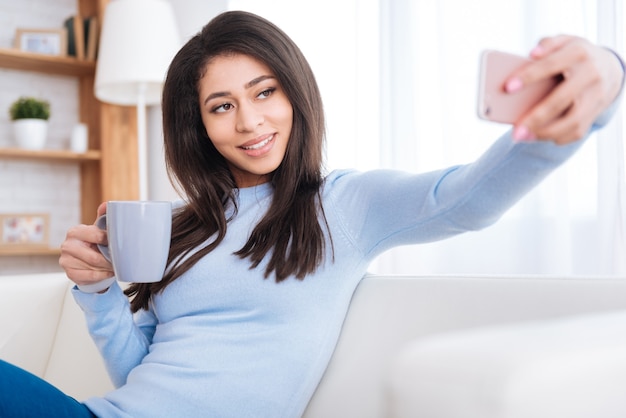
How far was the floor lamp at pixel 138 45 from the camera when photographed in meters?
3.24

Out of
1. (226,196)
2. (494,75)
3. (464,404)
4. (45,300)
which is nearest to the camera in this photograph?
(464,404)

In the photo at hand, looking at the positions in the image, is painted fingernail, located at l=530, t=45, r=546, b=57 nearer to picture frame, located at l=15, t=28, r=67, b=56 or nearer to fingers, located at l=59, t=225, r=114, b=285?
fingers, located at l=59, t=225, r=114, b=285

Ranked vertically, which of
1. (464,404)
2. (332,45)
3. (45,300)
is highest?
(332,45)

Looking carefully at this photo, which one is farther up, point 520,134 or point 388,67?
point 388,67

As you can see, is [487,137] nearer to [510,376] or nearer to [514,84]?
[514,84]

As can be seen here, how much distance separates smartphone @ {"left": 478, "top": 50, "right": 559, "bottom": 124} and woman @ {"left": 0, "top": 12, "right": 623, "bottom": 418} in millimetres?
183

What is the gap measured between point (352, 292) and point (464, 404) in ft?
2.58

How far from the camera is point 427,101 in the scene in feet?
7.89

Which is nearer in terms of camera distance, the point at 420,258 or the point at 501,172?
the point at 501,172

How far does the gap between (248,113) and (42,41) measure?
3030 millimetres

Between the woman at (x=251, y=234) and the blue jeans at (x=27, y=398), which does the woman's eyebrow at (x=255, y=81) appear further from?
the blue jeans at (x=27, y=398)

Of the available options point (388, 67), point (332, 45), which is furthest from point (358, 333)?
point (332, 45)

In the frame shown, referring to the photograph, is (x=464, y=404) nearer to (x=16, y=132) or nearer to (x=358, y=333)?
(x=358, y=333)

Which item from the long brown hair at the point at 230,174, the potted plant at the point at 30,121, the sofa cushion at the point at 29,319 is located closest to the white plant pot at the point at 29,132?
the potted plant at the point at 30,121
